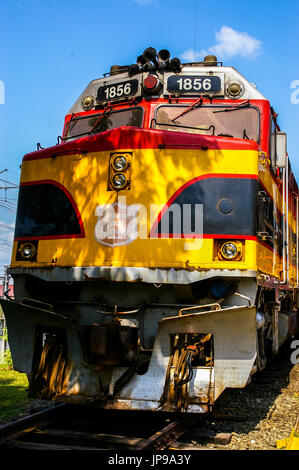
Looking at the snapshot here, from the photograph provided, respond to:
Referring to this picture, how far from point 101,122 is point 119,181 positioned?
1.79 m

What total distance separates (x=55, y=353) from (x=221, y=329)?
5.95 feet

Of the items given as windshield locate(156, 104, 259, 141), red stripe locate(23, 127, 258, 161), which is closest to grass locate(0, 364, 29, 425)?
red stripe locate(23, 127, 258, 161)

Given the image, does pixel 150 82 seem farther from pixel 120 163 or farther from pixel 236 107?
pixel 120 163

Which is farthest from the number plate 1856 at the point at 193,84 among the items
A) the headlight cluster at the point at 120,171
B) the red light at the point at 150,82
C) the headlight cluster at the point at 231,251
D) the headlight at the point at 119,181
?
the headlight cluster at the point at 231,251

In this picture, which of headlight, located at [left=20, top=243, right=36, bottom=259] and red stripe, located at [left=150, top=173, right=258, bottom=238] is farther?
headlight, located at [left=20, top=243, right=36, bottom=259]

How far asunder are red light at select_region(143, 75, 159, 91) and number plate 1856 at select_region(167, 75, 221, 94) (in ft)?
0.57

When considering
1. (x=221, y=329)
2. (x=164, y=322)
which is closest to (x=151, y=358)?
(x=164, y=322)

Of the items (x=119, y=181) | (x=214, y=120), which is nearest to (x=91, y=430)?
(x=119, y=181)

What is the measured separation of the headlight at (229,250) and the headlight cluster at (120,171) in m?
1.19

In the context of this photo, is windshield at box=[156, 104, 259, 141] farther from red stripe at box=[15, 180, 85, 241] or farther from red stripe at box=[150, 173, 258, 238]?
red stripe at box=[15, 180, 85, 241]

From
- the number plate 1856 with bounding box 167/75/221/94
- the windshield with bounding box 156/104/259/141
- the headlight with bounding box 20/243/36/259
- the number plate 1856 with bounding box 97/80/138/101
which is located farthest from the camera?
the number plate 1856 with bounding box 97/80/138/101

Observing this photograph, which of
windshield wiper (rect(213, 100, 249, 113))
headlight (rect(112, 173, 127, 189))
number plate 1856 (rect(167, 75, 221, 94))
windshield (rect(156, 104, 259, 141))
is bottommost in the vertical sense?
headlight (rect(112, 173, 127, 189))

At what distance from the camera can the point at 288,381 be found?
8602 mm

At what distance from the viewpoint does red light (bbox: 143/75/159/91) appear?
22.0 feet
